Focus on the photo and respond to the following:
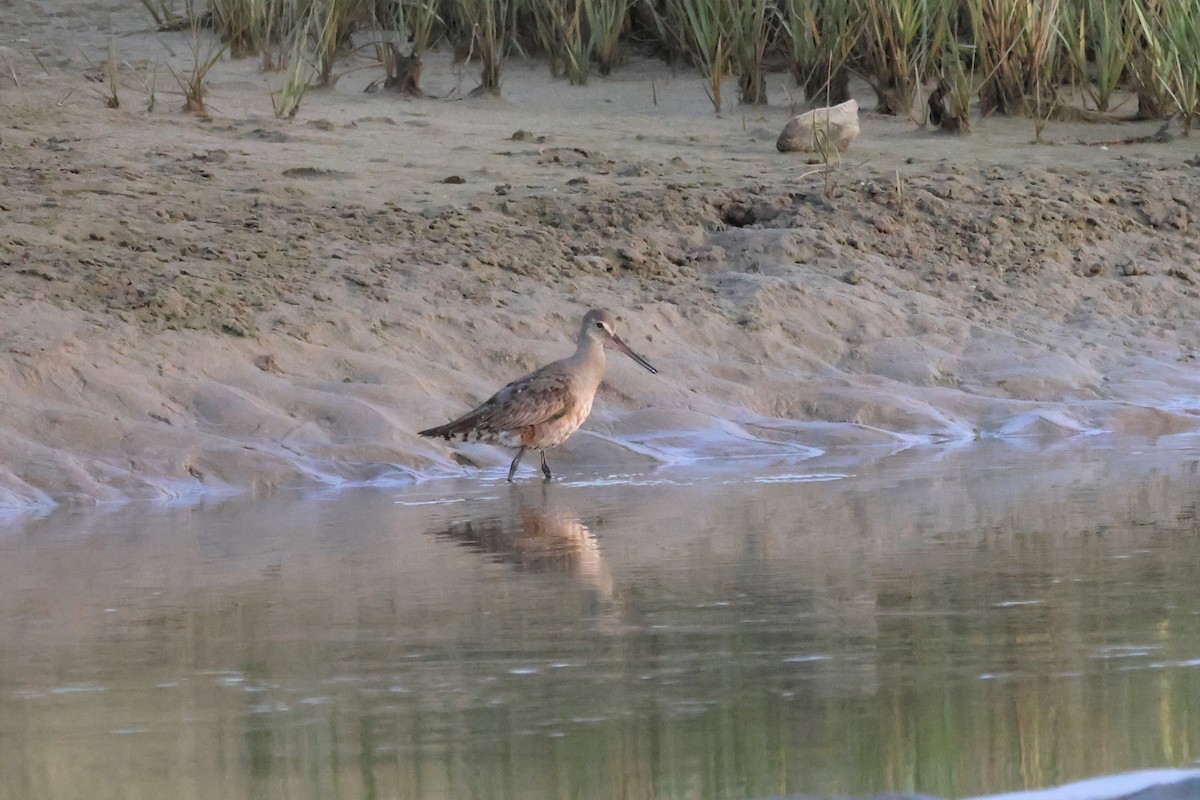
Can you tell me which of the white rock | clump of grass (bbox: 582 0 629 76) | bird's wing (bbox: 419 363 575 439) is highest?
clump of grass (bbox: 582 0 629 76)

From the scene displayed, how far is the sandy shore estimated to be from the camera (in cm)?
712

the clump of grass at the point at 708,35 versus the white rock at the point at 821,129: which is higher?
the clump of grass at the point at 708,35

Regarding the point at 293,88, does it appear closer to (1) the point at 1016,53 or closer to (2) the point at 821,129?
(2) the point at 821,129

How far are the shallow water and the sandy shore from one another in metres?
0.85

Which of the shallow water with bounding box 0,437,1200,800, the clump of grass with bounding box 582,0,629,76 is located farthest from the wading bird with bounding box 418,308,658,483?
the clump of grass with bounding box 582,0,629,76

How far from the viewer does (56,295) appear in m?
7.55

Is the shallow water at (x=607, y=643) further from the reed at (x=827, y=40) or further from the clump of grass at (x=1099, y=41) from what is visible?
the clump of grass at (x=1099, y=41)

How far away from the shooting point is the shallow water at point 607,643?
3088mm

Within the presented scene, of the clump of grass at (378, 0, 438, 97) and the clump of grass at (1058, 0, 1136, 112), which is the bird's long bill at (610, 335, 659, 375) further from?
the clump of grass at (1058, 0, 1136, 112)

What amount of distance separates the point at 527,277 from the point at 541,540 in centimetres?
314

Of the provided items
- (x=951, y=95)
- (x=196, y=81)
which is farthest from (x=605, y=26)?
(x=196, y=81)

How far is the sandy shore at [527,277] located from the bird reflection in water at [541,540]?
2.75 feet

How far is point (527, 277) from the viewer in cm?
862

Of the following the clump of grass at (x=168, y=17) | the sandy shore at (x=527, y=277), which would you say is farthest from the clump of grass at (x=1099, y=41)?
the clump of grass at (x=168, y=17)
